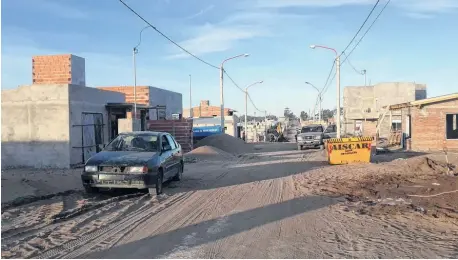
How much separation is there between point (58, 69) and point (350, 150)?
641 inches

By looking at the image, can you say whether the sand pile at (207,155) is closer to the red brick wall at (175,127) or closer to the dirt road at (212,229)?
the red brick wall at (175,127)

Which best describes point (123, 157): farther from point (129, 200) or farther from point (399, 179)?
point (399, 179)

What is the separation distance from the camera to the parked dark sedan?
34.4 feet

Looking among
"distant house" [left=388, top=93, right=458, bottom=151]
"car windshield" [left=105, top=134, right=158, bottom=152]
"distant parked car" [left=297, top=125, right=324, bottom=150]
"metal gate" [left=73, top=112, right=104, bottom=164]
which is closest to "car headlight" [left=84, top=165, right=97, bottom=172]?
"car windshield" [left=105, top=134, right=158, bottom=152]

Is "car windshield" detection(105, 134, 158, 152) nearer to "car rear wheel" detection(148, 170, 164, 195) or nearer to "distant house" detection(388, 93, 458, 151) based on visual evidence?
"car rear wheel" detection(148, 170, 164, 195)

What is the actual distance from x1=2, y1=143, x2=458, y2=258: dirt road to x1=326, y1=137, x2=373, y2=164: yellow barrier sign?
360 inches

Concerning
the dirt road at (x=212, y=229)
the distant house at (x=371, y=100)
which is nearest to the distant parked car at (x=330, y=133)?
the distant house at (x=371, y=100)

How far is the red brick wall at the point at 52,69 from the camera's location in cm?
2461

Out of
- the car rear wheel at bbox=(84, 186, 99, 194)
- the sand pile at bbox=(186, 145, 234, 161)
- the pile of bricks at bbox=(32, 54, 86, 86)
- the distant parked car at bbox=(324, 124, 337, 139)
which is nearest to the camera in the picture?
the car rear wheel at bbox=(84, 186, 99, 194)

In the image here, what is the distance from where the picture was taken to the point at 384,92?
52344 mm

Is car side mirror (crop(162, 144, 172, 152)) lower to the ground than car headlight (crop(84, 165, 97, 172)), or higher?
higher

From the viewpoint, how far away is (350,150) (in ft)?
64.6

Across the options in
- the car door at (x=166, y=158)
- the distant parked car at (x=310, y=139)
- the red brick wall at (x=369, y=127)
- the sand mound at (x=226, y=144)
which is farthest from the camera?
the red brick wall at (x=369, y=127)

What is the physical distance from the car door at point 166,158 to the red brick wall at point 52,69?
547 inches
